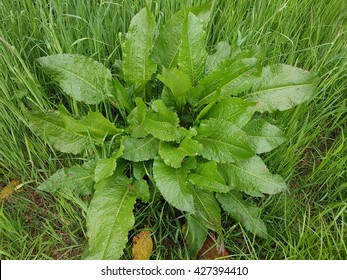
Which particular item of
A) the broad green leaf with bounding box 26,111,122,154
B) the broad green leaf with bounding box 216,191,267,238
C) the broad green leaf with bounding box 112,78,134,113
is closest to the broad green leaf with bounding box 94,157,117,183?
the broad green leaf with bounding box 26,111,122,154

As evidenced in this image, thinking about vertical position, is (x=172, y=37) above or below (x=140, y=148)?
above

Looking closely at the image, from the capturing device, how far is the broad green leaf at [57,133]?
5.02ft

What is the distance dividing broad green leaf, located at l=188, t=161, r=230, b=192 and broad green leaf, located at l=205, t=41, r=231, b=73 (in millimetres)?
443

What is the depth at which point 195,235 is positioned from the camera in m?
1.48

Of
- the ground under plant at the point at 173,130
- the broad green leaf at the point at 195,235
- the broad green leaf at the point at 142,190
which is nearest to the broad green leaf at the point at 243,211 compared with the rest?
the ground under plant at the point at 173,130

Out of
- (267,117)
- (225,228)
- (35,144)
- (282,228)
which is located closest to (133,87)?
(35,144)

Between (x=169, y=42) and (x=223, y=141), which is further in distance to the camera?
(x=169, y=42)

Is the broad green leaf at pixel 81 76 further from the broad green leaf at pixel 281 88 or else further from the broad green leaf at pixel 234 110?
the broad green leaf at pixel 281 88

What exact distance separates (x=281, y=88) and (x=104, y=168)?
0.74m

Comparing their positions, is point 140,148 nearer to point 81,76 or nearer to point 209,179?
point 209,179

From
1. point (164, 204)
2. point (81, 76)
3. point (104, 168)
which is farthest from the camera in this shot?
point (81, 76)

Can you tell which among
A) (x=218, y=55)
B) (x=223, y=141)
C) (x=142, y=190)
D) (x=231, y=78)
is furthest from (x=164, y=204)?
(x=218, y=55)
